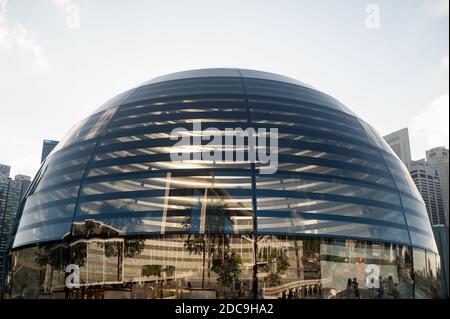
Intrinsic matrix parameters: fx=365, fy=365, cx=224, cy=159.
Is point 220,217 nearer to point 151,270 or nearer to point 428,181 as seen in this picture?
point 151,270

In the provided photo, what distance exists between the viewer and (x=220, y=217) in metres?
23.1

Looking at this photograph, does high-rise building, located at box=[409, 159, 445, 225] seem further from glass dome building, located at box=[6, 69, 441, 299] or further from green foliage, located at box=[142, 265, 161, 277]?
green foliage, located at box=[142, 265, 161, 277]

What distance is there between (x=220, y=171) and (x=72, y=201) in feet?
34.3

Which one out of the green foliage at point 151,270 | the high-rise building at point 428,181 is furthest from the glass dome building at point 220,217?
the high-rise building at point 428,181

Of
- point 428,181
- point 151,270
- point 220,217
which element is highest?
point 428,181

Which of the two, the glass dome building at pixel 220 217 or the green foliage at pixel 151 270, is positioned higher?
the glass dome building at pixel 220 217

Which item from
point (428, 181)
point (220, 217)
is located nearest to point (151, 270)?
point (220, 217)

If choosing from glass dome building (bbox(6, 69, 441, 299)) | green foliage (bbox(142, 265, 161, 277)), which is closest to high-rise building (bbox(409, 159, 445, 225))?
glass dome building (bbox(6, 69, 441, 299))

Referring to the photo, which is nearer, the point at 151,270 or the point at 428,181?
the point at 151,270

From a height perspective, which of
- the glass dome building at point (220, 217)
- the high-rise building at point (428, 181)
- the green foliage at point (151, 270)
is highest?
the high-rise building at point (428, 181)

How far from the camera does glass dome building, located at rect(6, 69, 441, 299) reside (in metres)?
22.2

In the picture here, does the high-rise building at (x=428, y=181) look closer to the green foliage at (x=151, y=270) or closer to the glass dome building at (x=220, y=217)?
the glass dome building at (x=220, y=217)

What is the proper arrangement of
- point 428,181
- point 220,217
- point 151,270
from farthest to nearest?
point 428,181 → point 220,217 → point 151,270

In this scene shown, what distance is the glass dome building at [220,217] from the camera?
22.2 m
